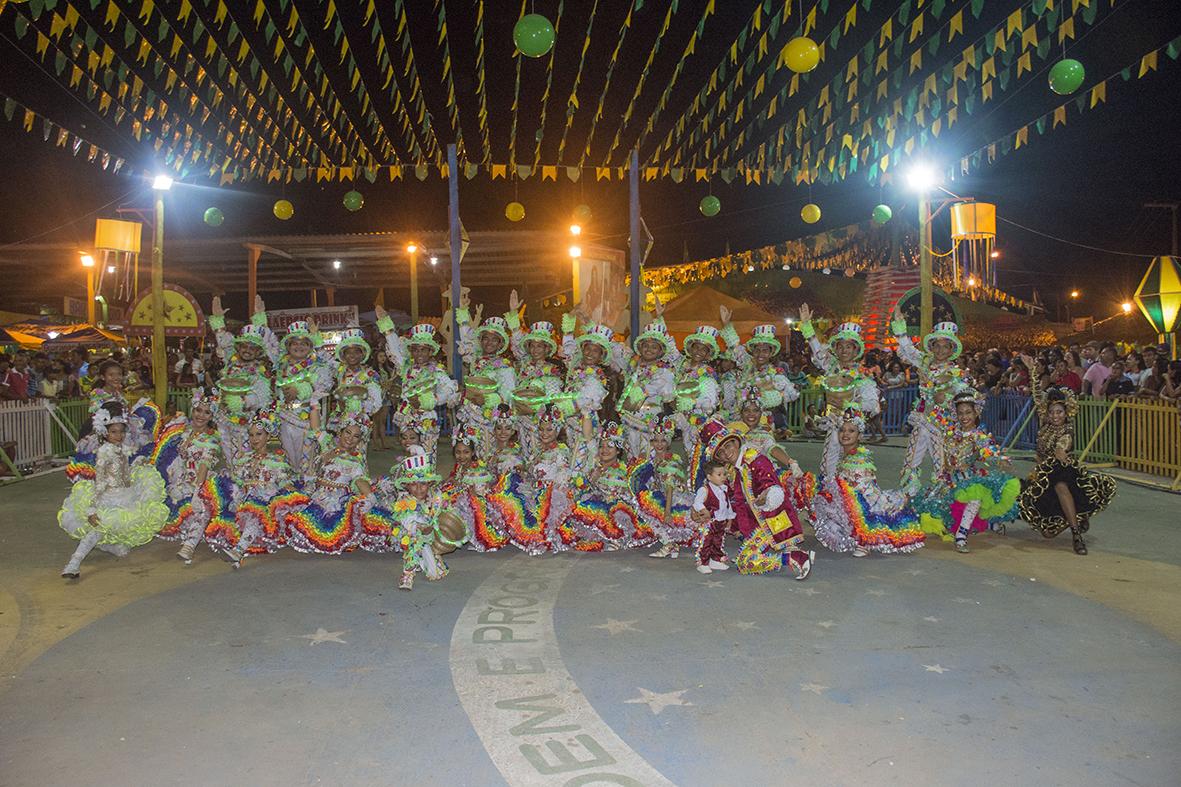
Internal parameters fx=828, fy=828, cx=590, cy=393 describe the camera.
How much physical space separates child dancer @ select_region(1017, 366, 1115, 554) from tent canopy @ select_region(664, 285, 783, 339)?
518 inches

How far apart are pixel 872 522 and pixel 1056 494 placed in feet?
5.28

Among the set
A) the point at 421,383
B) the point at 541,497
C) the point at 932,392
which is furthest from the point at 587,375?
the point at 932,392

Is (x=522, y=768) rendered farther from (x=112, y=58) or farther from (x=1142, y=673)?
(x=112, y=58)

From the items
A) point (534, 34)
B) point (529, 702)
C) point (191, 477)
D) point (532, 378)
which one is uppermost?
point (534, 34)

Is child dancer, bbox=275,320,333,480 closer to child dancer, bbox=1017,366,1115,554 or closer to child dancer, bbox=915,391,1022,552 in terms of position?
child dancer, bbox=915,391,1022,552

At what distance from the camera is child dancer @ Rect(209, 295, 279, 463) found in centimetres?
741


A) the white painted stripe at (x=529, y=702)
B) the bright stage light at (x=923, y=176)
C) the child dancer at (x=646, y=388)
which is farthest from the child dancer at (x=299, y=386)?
the bright stage light at (x=923, y=176)

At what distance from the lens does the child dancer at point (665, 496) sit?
21.7ft

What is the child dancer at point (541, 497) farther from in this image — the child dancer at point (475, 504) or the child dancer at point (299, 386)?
the child dancer at point (299, 386)

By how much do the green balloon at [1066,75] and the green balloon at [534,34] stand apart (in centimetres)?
471

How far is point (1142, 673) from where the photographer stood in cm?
404

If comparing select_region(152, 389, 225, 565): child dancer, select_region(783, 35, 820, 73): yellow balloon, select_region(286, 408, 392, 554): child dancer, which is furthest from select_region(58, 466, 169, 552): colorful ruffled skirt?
select_region(783, 35, 820, 73): yellow balloon

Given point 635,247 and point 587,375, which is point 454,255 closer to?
point 635,247

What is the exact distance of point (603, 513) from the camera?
22.0 feet
